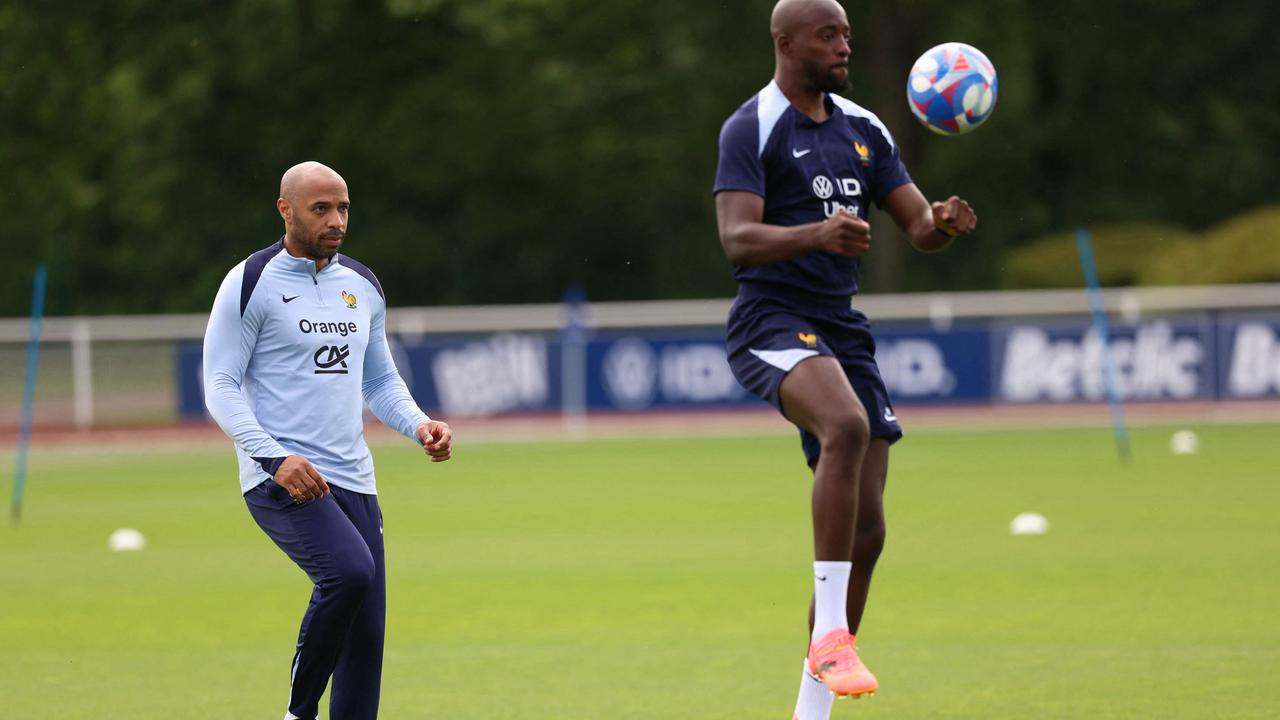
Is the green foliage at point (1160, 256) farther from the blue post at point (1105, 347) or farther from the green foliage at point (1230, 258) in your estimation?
the blue post at point (1105, 347)

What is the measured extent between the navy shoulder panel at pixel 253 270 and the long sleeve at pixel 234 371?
0.6 inches

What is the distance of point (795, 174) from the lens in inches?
285

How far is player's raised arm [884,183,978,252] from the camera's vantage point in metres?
7.17

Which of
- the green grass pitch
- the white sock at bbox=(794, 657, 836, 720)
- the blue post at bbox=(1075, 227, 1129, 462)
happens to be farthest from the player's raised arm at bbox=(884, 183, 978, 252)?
the blue post at bbox=(1075, 227, 1129, 462)

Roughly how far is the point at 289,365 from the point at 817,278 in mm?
1978

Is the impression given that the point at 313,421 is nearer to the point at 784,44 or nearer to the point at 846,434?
the point at 846,434

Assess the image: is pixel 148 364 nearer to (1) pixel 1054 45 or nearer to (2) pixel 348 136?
(2) pixel 348 136

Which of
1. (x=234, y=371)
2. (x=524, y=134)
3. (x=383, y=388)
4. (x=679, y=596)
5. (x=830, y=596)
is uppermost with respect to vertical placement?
(x=524, y=134)

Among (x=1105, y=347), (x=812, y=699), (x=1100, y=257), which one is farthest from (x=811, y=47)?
(x=1100, y=257)

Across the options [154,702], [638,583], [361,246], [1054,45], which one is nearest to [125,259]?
[361,246]

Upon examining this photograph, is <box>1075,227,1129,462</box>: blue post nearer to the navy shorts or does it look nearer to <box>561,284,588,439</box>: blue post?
<box>561,284,588,439</box>: blue post

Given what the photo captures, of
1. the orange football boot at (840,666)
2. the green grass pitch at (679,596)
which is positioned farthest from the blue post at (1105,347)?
the orange football boot at (840,666)

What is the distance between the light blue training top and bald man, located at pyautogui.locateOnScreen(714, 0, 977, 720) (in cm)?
141

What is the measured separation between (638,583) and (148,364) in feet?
60.0
